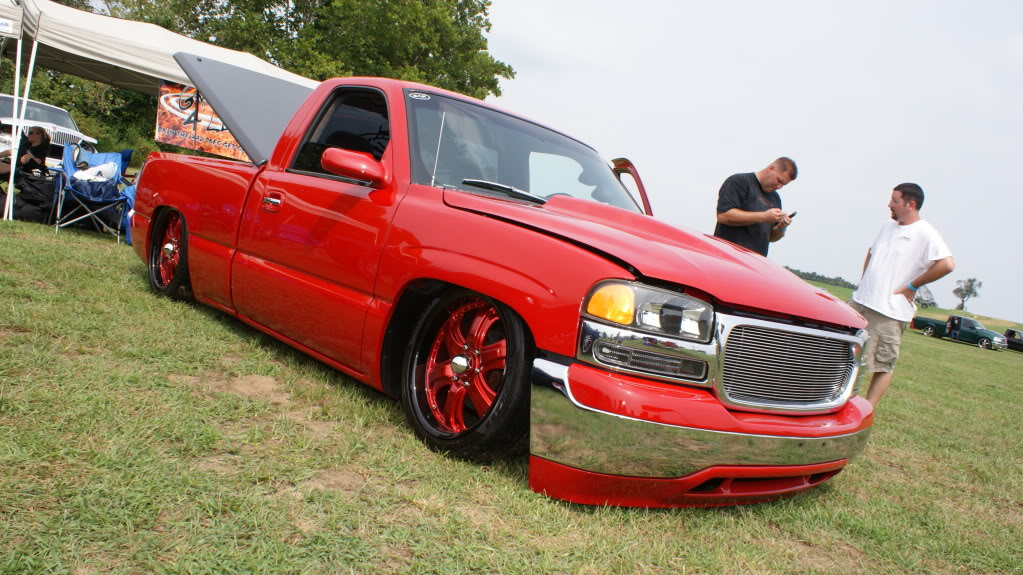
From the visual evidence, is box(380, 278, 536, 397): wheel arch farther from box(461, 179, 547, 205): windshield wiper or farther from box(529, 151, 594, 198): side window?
box(529, 151, 594, 198): side window

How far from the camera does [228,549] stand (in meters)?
1.73

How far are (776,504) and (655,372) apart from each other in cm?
104

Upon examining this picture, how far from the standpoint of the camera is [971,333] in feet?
121

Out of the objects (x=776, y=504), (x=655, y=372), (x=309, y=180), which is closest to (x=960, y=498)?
(x=776, y=504)

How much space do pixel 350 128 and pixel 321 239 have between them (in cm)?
69

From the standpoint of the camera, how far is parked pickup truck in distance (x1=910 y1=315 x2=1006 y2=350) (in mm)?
36312

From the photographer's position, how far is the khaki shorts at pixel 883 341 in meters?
4.57

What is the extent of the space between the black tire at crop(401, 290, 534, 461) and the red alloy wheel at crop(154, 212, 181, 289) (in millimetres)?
2660

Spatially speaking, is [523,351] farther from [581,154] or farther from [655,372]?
[581,154]

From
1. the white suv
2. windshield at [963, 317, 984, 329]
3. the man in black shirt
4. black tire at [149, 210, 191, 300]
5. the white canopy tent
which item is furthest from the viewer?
windshield at [963, 317, 984, 329]

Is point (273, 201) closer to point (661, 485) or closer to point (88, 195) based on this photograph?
point (661, 485)

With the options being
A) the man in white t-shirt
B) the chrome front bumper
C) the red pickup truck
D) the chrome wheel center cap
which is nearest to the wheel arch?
the red pickup truck

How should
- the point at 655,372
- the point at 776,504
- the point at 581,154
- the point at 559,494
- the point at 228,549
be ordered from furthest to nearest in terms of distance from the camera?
the point at 581,154, the point at 776,504, the point at 559,494, the point at 655,372, the point at 228,549

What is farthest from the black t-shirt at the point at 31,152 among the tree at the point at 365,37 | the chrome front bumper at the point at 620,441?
the tree at the point at 365,37
